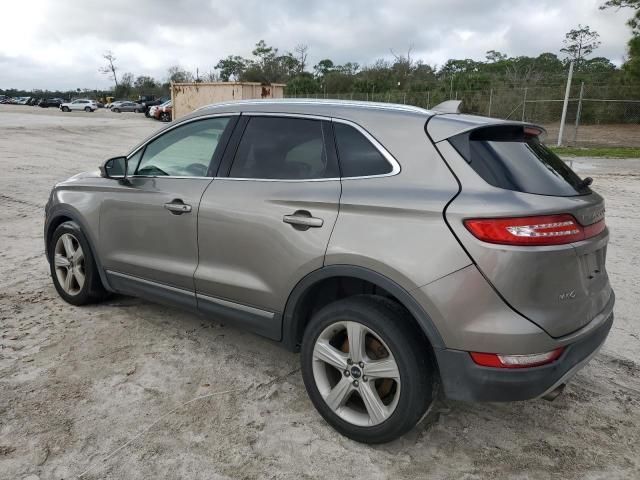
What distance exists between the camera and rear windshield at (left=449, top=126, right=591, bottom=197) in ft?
7.88

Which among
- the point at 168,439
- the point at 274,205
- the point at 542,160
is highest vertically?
the point at 542,160

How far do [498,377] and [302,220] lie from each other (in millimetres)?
1231

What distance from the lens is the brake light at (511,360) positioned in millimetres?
2299

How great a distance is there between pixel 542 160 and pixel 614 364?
68.7 inches

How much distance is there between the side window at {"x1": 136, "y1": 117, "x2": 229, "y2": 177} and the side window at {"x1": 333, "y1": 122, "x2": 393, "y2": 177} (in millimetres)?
970

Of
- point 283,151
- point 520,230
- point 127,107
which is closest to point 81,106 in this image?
point 127,107

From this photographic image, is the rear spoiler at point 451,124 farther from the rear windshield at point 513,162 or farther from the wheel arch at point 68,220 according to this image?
the wheel arch at point 68,220

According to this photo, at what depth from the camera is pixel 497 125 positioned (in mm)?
2600

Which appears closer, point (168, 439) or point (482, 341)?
point (482, 341)

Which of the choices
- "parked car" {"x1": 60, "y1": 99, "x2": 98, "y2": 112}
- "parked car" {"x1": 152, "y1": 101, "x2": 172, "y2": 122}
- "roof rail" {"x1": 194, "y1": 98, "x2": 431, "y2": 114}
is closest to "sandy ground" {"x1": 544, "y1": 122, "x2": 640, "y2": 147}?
"roof rail" {"x1": 194, "y1": 98, "x2": 431, "y2": 114}

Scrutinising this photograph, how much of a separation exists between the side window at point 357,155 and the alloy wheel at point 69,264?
2548 mm

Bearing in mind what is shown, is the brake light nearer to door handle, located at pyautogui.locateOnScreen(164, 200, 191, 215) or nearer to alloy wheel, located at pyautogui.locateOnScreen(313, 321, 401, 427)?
alloy wheel, located at pyautogui.locateOnScreen(313, 321, 401, 427)

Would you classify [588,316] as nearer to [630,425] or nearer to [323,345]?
[630,425]

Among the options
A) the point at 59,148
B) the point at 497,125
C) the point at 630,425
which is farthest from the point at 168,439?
the point at 59,148
